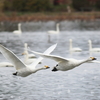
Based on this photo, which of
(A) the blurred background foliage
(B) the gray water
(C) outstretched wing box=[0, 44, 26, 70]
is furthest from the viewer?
(A) the blurred background foliage

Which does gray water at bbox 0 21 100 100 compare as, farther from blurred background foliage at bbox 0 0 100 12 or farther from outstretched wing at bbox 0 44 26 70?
blurred background foliage at bbox 0 0 100 12

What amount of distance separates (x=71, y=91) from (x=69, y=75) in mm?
3269

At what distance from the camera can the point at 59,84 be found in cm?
1792

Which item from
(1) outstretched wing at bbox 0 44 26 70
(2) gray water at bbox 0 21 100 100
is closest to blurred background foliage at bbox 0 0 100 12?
(2) gray water at bbox 0 21 100 100

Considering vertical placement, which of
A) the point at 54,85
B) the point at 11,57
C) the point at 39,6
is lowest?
the point at 39,6

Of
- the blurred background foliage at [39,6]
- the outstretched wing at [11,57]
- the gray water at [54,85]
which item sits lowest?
the blurred background foliage at [39,6]

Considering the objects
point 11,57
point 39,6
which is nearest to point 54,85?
point 11,57

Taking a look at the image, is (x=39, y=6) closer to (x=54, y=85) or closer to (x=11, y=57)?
(x=54, y=85)

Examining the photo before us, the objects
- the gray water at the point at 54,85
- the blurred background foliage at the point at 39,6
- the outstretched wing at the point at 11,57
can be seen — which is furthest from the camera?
the blurred background foliage at the point at 39,6

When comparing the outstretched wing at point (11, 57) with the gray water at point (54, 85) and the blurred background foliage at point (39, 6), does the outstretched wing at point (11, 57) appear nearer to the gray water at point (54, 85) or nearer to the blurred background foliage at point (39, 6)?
the gray water at point (54, 85)

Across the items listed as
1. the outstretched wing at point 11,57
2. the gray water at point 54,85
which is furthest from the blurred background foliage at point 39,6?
the outstretched wing at point 11,57

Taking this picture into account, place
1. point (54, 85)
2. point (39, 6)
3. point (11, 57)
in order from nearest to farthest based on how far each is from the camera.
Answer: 1. point (11, 57)
2. point (54, 85)
3. point (39, 6)

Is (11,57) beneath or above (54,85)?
above

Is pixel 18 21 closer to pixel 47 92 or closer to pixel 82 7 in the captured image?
pixel 82 7
